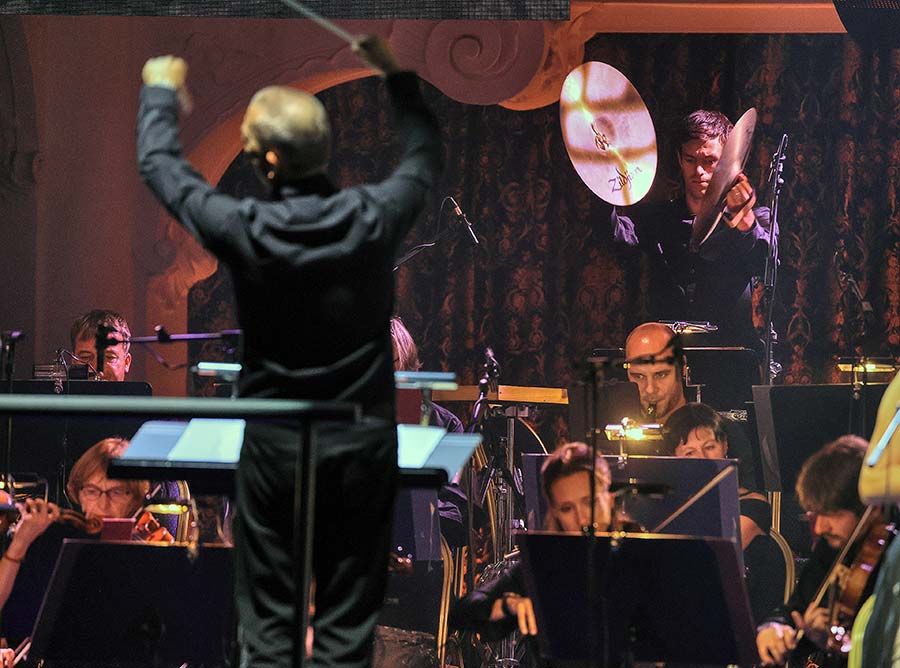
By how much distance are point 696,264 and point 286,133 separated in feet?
17.7

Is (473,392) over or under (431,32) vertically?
under

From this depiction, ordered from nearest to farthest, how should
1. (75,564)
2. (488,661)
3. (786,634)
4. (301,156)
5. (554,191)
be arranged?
(301,156), (75,564), (786,634), (488,661), (554,191)

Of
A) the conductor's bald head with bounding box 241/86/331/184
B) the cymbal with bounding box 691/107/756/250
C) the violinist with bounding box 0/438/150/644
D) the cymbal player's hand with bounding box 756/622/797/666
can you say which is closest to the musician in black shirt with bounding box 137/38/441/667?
the conductor's bald head with bounding box 241/86/331/184

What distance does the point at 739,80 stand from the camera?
299 inches

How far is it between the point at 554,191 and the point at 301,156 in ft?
17.9

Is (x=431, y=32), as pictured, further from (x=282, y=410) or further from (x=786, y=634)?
(x=282, y=410)

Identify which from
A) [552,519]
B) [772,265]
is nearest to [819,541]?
[552,519]

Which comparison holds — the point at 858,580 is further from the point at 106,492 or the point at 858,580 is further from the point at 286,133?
the point at 106,492

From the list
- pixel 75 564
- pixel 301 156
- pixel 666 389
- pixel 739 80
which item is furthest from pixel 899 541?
pixel 739 80

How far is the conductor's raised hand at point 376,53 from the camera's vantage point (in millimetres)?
2566

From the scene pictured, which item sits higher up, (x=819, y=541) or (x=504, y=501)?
(x=819, y=541)

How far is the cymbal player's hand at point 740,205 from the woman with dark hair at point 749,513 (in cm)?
222

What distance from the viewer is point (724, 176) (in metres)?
7.54

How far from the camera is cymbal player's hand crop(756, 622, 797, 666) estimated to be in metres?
3.95
